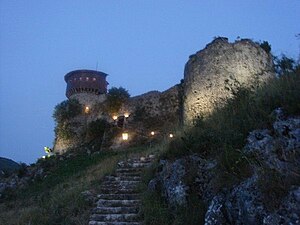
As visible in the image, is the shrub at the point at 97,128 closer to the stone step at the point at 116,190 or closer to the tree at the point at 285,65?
the stone step at the point at 116,190

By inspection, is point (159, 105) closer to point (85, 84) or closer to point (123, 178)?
point (123, 178)

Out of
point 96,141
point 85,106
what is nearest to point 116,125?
point 96,141

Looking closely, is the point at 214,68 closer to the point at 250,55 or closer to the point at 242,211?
the point at 250,55

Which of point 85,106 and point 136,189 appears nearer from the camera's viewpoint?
point 136,189

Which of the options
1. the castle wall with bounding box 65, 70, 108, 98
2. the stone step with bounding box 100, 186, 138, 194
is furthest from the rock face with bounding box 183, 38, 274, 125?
the castle wall with bounding box 65, 70, 108, 98

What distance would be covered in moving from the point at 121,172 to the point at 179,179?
4141 millimetres

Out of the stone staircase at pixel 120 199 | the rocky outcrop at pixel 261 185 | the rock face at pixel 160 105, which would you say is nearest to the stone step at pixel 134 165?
the stone staircase at pixel 120 199

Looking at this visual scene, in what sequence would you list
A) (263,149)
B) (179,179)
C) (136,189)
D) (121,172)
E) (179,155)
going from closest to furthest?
(263,149) < (179,179) < (179,155) < (136,189) < (121,172)

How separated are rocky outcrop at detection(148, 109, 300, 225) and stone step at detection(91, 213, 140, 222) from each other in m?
1.03

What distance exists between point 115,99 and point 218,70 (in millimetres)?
10980

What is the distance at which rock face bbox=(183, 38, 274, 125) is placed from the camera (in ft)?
44.6

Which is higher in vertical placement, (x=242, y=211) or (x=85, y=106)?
(x=85, y=106)

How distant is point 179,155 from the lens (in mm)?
6773

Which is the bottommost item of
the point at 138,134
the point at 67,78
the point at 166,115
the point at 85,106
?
the point at 138,134
